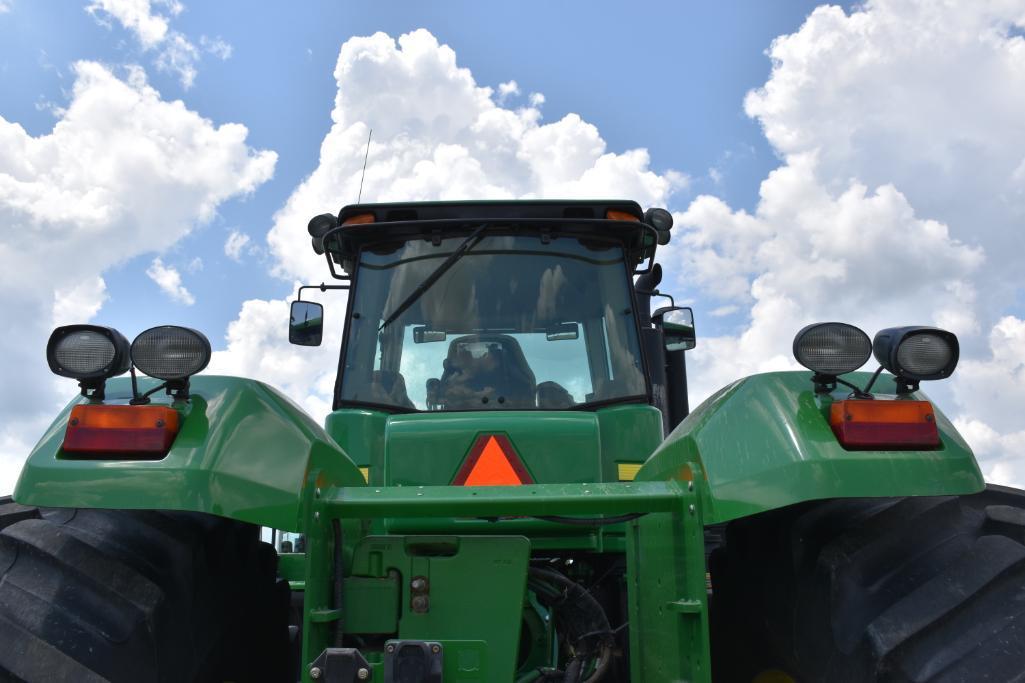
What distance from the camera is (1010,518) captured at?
225 centimetres

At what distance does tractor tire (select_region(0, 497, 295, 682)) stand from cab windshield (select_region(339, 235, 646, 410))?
128 cm

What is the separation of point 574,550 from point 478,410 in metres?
0.69

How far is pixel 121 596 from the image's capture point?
223 centimetres

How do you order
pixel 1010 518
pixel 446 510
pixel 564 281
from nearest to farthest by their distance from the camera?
pixel 1010 518, pixel 446 510, pixel 564 281

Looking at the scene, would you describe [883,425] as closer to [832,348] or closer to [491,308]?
[832,348]

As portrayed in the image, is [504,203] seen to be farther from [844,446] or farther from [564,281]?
[844,446]

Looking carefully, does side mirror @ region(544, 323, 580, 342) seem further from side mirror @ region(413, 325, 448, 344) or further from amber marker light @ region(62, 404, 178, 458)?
amber marker light @ region(62, 404, 178, 458)

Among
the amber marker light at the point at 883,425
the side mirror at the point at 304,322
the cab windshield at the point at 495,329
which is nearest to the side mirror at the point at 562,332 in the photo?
the cab windshield at the point at 495,329

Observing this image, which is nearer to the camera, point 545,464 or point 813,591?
point 813,591

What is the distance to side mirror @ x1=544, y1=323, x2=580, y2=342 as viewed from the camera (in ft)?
13.1

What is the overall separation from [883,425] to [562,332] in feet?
6.16

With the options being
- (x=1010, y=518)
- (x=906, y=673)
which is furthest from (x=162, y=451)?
(x=1010, y=518)

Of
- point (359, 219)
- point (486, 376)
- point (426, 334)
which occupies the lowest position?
point (486, 376)

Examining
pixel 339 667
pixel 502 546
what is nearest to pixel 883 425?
pixel 502 546
